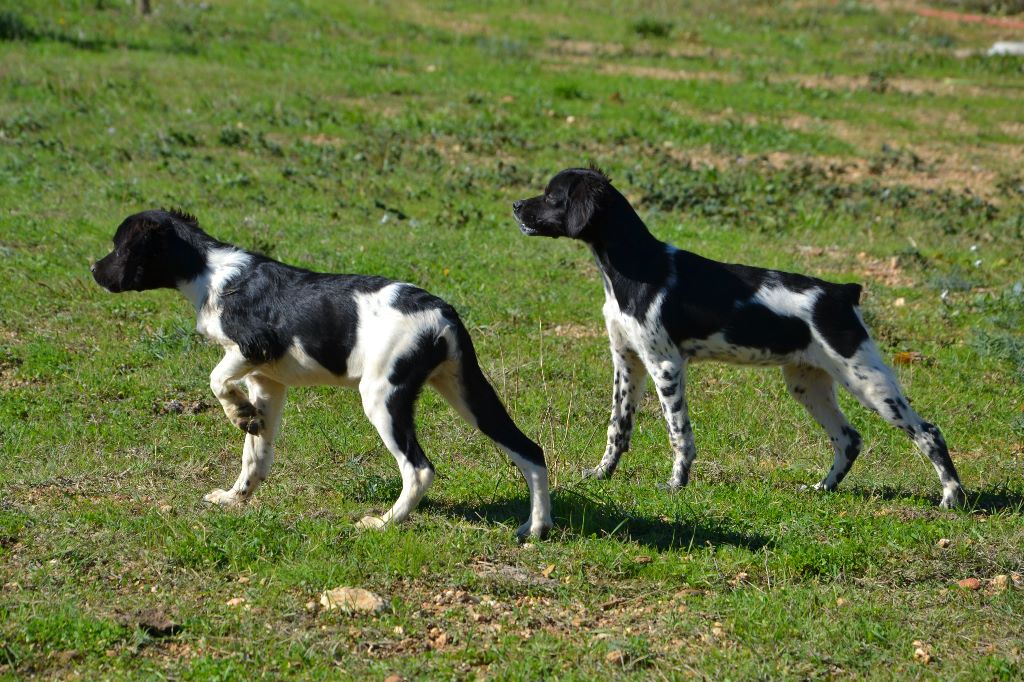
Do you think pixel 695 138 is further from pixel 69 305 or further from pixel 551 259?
pixel 69 305

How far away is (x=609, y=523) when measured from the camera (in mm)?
7172

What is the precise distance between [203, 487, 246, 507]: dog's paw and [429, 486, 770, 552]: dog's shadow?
43.2 inches

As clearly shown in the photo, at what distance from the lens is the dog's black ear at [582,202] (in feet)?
26.3

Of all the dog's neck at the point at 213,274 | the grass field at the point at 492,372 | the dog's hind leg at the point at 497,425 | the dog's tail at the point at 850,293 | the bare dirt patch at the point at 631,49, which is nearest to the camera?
the grass field at the point at 492,372

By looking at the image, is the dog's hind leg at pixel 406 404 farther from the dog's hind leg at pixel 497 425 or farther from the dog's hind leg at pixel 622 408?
the dog's hind leg at pixel 622 408

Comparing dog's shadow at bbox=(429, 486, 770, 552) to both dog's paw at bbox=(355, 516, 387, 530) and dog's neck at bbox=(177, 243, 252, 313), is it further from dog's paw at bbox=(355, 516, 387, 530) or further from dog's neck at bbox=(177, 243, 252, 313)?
dog's neck at bbox=(177, 243, 252, 313)

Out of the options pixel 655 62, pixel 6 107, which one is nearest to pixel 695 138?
pixel 655 62

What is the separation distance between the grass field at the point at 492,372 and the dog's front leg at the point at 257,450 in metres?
0.19

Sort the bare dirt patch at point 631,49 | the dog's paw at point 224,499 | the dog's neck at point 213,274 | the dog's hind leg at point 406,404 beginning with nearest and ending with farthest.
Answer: the dog's hind leg at point 406,404
the dog's neck at point 213,274
the dog's paw at point 224,499
the bare dirt patch at point 631,49

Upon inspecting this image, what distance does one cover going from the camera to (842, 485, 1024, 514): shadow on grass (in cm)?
785

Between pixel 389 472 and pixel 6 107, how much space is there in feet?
37.3

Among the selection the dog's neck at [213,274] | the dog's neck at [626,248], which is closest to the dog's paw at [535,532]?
the dog's neck at [626,248]

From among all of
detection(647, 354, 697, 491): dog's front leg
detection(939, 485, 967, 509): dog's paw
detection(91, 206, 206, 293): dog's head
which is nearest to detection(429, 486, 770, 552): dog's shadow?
detection(647, 354, 697, 491): dog's front leg

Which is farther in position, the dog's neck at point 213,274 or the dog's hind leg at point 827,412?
the dog's hind leg at point 827,412
